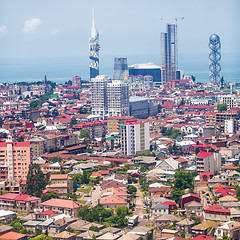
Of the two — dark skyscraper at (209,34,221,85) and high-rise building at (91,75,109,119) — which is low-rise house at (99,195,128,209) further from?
dark skyscraper at (209,34,221,85)

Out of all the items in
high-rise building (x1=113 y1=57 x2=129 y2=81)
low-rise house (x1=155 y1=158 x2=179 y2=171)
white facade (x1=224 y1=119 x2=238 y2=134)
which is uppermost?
high-rise building (x1=113 y1=57 x2=129 y2=81)

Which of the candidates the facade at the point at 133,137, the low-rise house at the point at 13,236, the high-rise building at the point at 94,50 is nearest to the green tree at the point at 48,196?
→ the low-rise house at the point at 13,236

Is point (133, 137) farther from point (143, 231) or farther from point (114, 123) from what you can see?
point (143, 231)

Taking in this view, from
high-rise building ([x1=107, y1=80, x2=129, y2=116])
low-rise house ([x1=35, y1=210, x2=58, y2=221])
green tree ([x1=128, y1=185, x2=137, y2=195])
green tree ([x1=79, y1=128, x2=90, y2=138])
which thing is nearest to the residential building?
green tree ([x1=128, y1=185, x2=137, y2=195])

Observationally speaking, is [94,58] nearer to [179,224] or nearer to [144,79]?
[144,79]

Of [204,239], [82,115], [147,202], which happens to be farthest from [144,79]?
[204,239]

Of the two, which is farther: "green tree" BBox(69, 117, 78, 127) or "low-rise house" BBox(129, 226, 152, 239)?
"green tree" BBox(69, 117, 78, 127)

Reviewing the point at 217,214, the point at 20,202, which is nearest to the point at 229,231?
the point at 217,214
